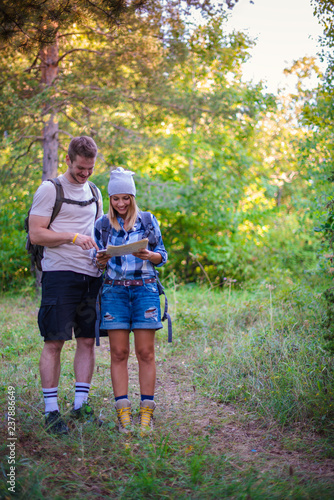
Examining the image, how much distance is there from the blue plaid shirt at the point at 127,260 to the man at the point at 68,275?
5.8 inches

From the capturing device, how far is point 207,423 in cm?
354

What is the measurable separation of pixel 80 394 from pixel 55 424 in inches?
13.4

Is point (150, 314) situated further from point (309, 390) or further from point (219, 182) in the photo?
point (219, 182)

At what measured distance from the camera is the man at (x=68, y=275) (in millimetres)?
3229

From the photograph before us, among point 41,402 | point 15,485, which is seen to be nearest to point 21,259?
point 41,402

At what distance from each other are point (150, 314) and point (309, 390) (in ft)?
4.68

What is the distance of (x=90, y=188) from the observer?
11.7 ft

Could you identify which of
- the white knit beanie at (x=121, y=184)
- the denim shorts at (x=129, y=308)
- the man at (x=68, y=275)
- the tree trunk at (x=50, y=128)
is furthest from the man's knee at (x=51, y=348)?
the tree trunk at (x=50, y=128)

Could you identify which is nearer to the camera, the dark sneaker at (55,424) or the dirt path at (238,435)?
the dirt path at (238,435)

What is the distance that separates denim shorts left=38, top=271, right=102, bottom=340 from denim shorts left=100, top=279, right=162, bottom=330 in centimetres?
20

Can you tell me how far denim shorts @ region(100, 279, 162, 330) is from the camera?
3221 millimetres

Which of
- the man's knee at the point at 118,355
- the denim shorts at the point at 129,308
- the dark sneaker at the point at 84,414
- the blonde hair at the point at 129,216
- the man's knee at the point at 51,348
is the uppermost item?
the blonde hair at the point at 129,216

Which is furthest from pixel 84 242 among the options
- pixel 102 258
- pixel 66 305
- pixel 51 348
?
pixel 51 348

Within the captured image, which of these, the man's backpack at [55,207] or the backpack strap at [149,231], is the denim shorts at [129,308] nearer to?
the backpack strap at [149,231]
